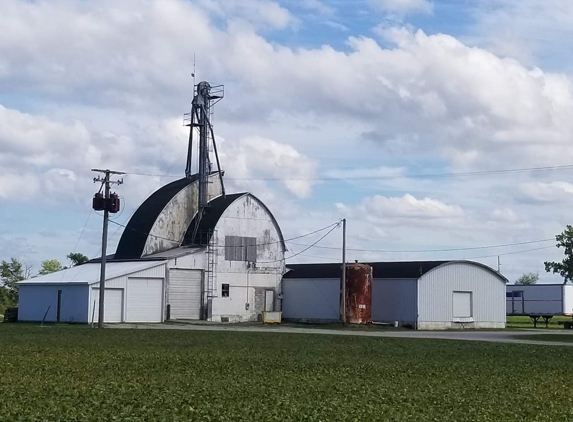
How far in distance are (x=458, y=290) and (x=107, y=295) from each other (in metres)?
24.2

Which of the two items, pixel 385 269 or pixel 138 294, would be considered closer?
pixel 138 294

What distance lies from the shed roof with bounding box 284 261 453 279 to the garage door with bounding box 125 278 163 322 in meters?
12.8

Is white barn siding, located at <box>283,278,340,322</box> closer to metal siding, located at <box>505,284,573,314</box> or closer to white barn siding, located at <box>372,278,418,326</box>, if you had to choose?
white barn siding, located at <box>372,278,418,326</box>

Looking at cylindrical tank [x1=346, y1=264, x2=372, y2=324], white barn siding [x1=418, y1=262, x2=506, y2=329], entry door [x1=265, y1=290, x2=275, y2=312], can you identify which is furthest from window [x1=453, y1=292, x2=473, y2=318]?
entry door [x1=265, y1=290, x2=275, y2=312]

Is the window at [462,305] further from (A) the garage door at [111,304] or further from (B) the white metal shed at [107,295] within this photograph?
(A) the garage door at [111,304]

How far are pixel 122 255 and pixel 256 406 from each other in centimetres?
5391

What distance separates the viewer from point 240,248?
6825 cm

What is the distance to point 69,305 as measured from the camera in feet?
196

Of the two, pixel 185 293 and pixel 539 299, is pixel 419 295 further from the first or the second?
pixel 539 299

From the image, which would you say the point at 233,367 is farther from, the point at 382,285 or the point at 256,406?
the point at 382,285

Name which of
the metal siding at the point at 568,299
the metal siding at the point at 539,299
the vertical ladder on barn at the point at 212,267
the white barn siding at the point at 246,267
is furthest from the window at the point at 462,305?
the metal siding at the point at 568,299

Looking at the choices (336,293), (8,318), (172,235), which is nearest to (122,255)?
(172,235)

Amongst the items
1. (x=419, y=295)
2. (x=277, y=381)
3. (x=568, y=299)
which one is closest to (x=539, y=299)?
(x=568, y=299)

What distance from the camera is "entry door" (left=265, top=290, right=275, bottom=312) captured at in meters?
69.6
